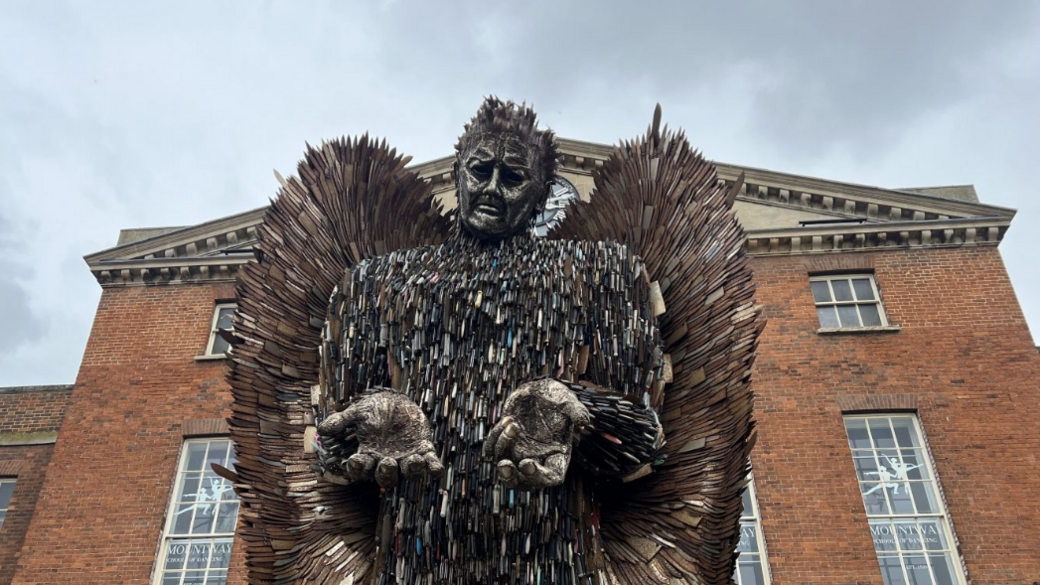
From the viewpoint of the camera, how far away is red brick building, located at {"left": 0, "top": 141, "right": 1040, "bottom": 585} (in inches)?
456

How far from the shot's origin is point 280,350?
3789 millimetres

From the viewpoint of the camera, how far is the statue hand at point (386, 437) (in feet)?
9.10

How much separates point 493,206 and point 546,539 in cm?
157

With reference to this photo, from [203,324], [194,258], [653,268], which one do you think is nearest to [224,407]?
[203,324]

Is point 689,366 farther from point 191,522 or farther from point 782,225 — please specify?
point 782,225

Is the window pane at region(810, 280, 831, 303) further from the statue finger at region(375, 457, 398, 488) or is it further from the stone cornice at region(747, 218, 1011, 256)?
the statue finger at region(375, 457, 398, 488)

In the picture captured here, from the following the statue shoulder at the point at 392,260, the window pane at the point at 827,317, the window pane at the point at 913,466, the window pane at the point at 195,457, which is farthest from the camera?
the window pane at the point at 827,317

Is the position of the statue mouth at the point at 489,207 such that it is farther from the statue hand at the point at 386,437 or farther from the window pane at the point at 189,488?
the window pane at the point at 189,488

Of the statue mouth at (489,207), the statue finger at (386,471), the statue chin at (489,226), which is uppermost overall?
the statue mouth at (489,207)

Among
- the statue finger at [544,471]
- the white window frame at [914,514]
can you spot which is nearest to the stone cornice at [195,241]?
the white window frame at [914,514]

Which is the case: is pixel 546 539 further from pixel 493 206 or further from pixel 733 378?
pixel 493 206

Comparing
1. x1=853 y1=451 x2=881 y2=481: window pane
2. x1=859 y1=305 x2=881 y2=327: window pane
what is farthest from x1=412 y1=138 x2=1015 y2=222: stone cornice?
x1=853 y1=451 x2=881 y2=481: window pane

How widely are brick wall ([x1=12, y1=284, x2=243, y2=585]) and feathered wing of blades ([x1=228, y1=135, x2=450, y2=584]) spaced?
9.40 meters

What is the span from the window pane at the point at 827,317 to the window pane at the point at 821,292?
0.20 m
